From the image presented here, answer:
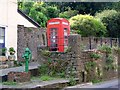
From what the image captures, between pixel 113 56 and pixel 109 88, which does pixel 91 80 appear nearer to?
pixel 109 88

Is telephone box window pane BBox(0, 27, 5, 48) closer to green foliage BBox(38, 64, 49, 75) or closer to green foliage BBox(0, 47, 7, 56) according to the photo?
green foliage BBox(0, 47, 7, 56)

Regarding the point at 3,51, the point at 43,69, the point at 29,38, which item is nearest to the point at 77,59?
the point at 43,69


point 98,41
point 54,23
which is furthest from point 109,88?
point 98,41

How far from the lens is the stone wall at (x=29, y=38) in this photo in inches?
778

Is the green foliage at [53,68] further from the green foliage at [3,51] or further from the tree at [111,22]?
the tree at [111,22]

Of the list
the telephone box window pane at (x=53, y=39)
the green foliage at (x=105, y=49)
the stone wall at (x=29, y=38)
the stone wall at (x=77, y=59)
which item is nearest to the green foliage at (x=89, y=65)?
the stone wall at (x=77, y=59)

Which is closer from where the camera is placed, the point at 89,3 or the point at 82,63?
the point at 82,63

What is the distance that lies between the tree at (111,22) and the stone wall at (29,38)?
508 inches

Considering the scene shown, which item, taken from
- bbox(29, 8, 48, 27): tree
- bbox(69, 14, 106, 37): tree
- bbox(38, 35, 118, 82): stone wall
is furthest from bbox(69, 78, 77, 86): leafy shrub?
bbox(29, 8, 48, 27): tree

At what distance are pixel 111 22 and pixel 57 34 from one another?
17455 millimetres

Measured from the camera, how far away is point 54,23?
16859mm

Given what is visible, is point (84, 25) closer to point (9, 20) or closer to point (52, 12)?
point (9, 20)

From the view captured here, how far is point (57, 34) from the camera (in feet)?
54.9

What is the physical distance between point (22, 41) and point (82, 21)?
794 cm
